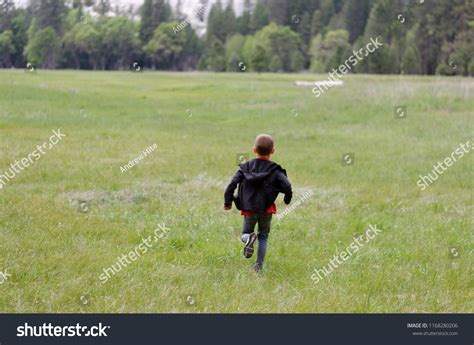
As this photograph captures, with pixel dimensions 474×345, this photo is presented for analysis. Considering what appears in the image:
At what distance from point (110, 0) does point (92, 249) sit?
450ft

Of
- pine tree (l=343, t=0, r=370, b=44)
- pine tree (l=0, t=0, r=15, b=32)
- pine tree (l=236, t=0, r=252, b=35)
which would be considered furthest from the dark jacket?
pine tree (l=236, t=0, r=252, b=35)

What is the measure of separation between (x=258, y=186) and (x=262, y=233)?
2.42 ft

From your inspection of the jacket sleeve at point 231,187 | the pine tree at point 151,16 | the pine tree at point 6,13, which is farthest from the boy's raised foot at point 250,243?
the pine tree at point 151,16

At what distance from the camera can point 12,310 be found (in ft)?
20.2

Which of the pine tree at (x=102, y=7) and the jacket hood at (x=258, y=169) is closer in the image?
the jacket hood at (x=258, y=169)
